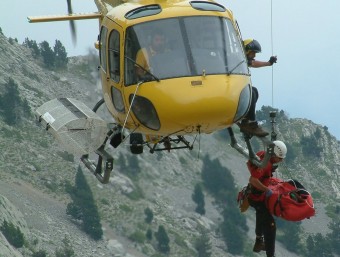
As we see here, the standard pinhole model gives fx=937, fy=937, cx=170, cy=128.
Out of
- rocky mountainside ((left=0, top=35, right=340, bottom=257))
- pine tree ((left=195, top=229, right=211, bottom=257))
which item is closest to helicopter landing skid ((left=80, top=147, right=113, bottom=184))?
rocky mountainside ((left=0, top=35, right=340, bottom=257))

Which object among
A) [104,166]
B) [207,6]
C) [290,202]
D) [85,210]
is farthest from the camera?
[85,210]

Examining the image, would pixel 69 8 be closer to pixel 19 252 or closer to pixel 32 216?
pixel 19 252

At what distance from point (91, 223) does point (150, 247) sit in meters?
10.4

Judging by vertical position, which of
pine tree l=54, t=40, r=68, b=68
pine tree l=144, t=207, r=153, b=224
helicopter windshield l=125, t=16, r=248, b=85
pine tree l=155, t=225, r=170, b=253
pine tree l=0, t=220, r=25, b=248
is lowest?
Answer: pine tree l=155, t=225, r=170, b=253

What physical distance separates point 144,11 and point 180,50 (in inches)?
55.2

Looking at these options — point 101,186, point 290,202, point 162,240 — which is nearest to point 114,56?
point 290,202

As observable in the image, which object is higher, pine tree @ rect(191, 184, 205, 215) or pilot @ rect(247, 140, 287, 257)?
pilot @ rect(247, 140, 287, 257)

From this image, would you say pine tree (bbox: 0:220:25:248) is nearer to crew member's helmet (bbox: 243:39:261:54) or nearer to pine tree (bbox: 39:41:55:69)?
pine tree (bbox: 39:41:55:69)

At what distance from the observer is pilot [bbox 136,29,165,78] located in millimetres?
20211

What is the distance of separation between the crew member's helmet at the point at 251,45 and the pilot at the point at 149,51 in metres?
2.41

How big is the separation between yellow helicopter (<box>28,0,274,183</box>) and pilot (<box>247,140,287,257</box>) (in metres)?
1.16

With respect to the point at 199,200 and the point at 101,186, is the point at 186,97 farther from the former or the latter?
the point at 199,200

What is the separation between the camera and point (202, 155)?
17025 cm

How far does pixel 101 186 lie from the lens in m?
146
